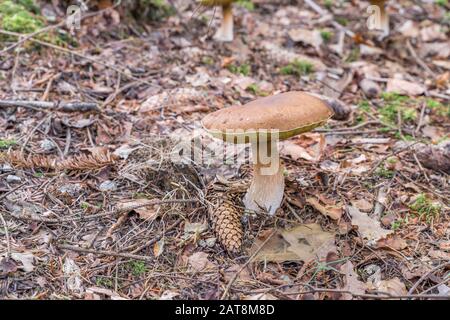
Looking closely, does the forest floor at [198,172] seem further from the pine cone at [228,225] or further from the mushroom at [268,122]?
the mushroom at [268,122]

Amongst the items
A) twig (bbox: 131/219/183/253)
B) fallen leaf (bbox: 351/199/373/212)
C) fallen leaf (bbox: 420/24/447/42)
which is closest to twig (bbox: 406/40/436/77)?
fallen leaf (bbox: 420/24/447/42)

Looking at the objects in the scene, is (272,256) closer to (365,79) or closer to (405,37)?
(365,79)

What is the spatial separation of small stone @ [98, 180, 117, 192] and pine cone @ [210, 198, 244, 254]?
0.70m

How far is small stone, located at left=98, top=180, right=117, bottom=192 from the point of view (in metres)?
3.01

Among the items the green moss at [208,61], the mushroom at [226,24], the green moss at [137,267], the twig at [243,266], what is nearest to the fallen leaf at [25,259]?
the green moss at [137,267]

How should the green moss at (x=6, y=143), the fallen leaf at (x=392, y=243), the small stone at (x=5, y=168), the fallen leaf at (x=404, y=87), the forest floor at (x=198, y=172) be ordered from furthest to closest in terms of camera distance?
1. the fallen leaf at (x=404, y=87)
2. the green moss at (x=6, y=143)
3. the small stone at (x=5, y=168)
4. the fallen leaf at (x=392, y=243)
5. the forest floor at (x=198, y=172)

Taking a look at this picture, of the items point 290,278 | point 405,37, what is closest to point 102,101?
point 290,278

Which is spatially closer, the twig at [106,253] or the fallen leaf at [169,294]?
the fallen leaf at [169,294]

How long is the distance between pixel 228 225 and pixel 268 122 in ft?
2.08

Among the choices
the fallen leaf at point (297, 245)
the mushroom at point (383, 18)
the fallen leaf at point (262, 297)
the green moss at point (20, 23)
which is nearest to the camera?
the fallen leaf at point (262, 297)

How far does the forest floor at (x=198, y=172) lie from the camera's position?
2.42 m

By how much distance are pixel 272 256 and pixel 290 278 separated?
16cm

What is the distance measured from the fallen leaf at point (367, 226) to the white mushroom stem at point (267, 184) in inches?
18.1

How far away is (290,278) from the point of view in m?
2.44
